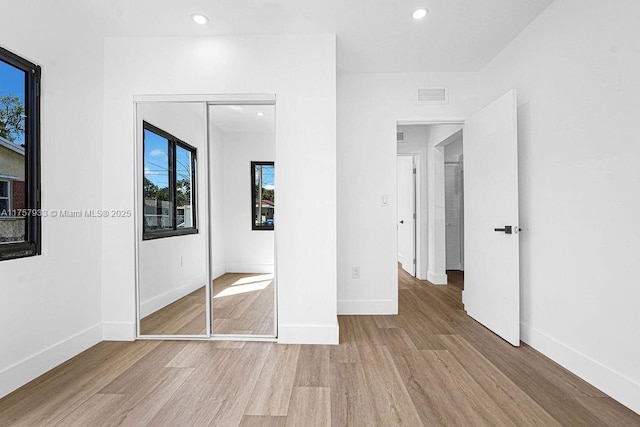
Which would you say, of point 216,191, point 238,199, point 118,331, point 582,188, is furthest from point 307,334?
point 582,188

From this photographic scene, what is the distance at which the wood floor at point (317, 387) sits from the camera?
1.70 meters

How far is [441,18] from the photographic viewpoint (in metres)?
2.54

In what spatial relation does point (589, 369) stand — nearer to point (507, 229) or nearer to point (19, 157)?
point (507, 229)

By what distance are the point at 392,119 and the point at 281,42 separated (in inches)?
54.6

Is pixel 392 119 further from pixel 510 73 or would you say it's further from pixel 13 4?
pixel 13 4

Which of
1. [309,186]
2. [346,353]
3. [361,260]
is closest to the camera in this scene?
[346,353]

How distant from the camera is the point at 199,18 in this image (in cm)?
252

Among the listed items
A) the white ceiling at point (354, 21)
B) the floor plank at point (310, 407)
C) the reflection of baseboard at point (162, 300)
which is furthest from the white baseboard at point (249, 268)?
the white ceiling at point (354, 21)

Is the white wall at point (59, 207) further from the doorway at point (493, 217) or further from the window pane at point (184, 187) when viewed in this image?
the doorway at point (493, 217)

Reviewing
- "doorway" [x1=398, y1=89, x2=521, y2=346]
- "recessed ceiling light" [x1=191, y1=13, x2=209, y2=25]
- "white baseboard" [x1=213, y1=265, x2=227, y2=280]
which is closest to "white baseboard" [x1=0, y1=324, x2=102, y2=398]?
"white baseboard" [x1=213, y1=265, x2=227, y2=280]

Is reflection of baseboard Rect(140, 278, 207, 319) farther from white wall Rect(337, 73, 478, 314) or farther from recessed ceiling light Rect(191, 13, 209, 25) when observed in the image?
recessed ceiling light Rect(191, 13, 209, 25)

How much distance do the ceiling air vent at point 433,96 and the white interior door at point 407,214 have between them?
1.99 meters

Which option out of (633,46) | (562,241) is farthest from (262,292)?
(633,46)

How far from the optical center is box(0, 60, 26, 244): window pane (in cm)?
197
